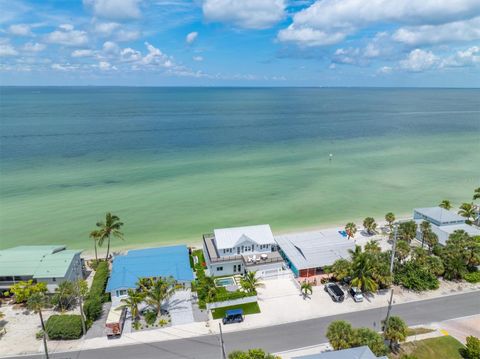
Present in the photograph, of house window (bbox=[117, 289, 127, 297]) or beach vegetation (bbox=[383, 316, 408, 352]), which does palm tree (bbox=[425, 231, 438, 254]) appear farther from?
house window (bbox=[117, 289, 127, 297])

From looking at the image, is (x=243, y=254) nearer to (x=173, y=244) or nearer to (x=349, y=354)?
(x=173, y=244)

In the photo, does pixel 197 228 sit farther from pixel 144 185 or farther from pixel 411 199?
pixel 411 199

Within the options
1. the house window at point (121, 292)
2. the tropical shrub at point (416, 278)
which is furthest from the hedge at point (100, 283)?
the tropical shrub at point (416, 278)

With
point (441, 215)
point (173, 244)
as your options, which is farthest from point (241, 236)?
point (441, 215)

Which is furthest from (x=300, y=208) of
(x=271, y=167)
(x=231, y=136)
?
(x=231, y=136)

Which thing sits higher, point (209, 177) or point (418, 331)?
point (209, 177)

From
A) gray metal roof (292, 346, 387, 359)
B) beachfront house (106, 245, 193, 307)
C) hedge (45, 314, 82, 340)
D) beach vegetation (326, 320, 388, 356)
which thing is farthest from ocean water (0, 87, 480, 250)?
gray metal roof (292, 346, 387, 359)
